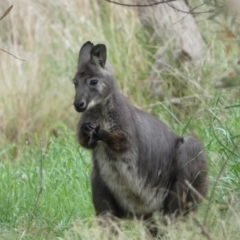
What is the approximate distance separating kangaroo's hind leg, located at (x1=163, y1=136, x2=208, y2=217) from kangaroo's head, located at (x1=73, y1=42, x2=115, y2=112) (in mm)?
739

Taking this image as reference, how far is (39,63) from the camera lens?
11.7 meters

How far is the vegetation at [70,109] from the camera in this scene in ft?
21.5

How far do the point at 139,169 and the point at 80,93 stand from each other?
729 millimetres

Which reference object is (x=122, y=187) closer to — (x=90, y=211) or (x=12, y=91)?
(x=90, y=211)

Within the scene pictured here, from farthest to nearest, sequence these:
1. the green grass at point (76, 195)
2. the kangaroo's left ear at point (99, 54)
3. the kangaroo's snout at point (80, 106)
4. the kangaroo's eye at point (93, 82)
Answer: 1. the kangaroo's left ear at point (99, 54)
2. the kangaroo's eye at point (93, 82)
3. the kangaroo's snout at point (80, 106)
4. the green grass at point (76, 195)

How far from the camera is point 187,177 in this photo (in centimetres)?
625

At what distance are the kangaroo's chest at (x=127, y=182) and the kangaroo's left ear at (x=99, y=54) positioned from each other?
662 mm

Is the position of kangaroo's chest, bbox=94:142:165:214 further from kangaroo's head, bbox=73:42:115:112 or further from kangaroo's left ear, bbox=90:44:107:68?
kangaroo's left ear, bbox=90:44:107:68

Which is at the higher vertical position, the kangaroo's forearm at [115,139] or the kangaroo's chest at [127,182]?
the kangaroo's forearm at [115,139]

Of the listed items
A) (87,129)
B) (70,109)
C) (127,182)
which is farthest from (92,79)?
(70,109)

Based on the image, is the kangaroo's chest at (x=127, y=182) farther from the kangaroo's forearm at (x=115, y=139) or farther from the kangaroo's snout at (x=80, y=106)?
the kangaroo's snout at (x=80, y=106)

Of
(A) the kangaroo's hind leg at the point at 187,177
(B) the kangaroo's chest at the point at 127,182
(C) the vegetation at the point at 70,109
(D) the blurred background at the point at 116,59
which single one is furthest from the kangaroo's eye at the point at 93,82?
(D) the blurred background at the point at 116,59

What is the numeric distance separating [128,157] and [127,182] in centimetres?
19

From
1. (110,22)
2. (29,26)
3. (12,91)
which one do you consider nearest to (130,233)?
(12,91)
